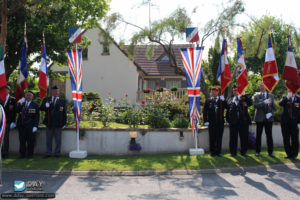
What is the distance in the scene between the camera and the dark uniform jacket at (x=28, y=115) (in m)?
9.25

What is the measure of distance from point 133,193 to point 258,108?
493 centimetres

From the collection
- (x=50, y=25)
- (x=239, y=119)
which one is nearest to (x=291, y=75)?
(x=239, y=119)

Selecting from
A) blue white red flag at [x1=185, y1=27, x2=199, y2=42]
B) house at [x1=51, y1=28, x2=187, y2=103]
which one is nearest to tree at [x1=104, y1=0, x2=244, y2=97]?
blue white red flag at [x1=185, y1=27, x2=199, y2=42]

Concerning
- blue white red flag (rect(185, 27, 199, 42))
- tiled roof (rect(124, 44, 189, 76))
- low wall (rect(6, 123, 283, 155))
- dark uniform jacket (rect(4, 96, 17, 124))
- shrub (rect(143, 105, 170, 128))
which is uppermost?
tiled roof (rect(124, 44, 189, 76))

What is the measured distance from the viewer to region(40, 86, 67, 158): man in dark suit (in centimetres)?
938

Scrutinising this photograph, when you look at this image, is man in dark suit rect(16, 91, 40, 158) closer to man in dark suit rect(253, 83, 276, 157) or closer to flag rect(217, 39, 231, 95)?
flag rect(217, 39, 231, 95)

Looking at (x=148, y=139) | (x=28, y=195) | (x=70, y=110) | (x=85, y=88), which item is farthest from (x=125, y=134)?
(x=85, y=88)

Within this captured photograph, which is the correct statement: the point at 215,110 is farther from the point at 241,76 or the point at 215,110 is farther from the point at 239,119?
the point at 241,76

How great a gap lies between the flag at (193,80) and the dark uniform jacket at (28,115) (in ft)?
15.9

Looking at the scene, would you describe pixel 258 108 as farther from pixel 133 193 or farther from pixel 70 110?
pixel 70 110

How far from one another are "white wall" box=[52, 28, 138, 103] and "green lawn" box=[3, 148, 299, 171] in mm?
17159

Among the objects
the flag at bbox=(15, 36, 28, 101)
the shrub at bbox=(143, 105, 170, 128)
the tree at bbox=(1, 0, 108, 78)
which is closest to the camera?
the flag at bbox=(15, 36, 28, 101)

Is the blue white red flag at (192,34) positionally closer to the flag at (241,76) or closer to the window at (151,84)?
the flag at (241,76)

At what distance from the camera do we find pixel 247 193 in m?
5.87
